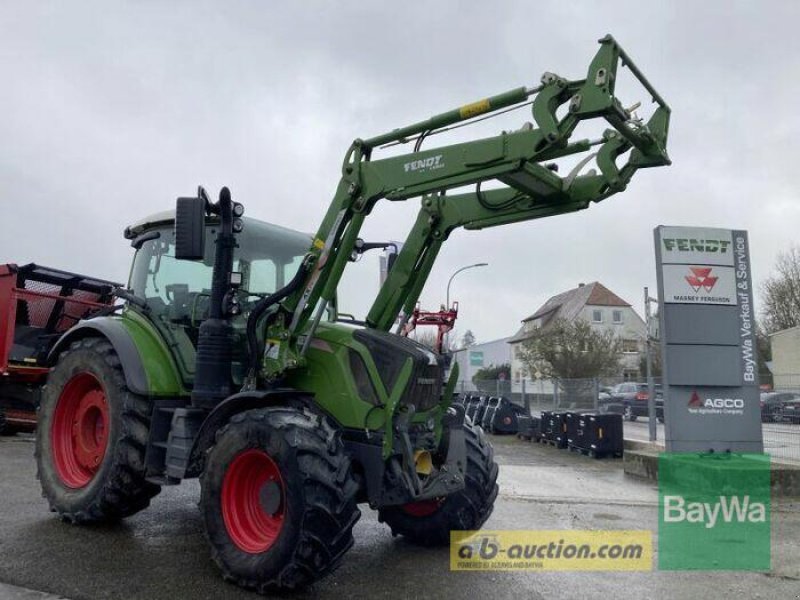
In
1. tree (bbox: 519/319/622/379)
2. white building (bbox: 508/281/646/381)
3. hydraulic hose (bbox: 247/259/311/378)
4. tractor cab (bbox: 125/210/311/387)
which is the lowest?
hydraulic hose (bbox: 247/259/311/378)

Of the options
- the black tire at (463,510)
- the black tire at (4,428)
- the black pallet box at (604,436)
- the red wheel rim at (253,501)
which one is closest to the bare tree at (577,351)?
the black pallet box at (604,436)

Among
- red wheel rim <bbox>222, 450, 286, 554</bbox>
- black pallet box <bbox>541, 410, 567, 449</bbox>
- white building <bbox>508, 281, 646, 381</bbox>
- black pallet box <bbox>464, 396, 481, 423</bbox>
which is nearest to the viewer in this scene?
red wheel rim <bbox>222, 450, 286, 554</bbox>

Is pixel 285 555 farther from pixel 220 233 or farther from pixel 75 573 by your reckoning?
pixel 220 233

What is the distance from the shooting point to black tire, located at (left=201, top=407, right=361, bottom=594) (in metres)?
4.13

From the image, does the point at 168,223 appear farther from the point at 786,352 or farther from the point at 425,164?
the point at 786,352

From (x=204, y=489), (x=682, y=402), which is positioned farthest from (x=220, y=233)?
(x=682, y=402)

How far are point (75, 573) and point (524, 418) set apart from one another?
1339 centimetres

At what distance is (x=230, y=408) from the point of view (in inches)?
191

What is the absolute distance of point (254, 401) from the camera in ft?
15.8

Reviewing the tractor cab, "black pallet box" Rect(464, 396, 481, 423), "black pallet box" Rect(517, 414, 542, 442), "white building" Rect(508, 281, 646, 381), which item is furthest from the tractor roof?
"white building" Rect(508, 281, 646, 381)

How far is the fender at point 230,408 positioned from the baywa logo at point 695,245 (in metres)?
7.57

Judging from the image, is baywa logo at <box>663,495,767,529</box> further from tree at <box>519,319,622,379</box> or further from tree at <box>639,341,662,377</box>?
tree at <box>639,341,662,377</box>

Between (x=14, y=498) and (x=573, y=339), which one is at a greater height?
(x=573, y=339)

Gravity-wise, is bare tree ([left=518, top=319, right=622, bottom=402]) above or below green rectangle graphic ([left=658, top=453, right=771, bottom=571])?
above
